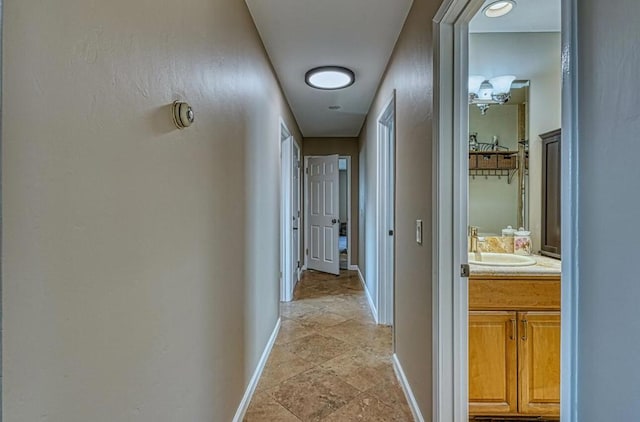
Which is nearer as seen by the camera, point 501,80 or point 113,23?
point 113,23

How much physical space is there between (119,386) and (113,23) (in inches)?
32.6

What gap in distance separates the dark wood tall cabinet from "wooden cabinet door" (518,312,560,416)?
538 millimetres

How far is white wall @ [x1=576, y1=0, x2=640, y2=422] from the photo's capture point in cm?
57

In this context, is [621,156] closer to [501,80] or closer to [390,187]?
[501,80]

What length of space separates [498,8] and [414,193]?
118 centimetres

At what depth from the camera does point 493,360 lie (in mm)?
1788

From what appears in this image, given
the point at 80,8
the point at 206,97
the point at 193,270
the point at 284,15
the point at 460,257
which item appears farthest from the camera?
the point at 284,15

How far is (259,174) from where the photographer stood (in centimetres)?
244

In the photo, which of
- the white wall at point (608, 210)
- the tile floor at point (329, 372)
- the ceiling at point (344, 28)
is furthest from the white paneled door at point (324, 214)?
the white wall at point (608, 210)

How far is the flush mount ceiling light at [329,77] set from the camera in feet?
9.64

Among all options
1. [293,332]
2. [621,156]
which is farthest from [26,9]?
[293,332]

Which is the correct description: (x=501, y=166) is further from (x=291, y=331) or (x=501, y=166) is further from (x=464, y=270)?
(x=291, y=331)

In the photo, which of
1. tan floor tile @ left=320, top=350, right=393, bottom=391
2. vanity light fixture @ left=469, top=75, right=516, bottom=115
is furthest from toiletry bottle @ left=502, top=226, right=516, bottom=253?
tan floor tile @ left=320, top=350, right=393, bottom=391

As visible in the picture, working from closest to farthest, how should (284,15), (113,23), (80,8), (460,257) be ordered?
(80,8) → (113,23) → (460,257) → (284,15)
